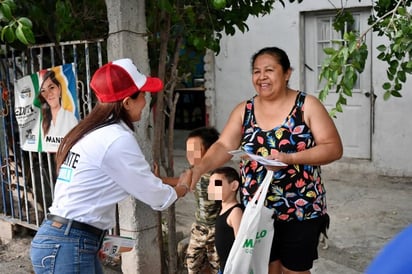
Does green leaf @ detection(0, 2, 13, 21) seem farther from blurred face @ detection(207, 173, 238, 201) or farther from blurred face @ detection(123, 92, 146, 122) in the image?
blurred face @ detection(207, 173, 238, 201)

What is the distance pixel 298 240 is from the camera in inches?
115

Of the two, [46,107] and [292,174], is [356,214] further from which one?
[46,107]

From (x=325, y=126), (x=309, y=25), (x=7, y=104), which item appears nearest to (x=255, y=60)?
(x=325, y=126)

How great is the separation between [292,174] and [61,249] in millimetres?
1249

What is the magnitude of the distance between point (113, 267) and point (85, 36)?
1838mm

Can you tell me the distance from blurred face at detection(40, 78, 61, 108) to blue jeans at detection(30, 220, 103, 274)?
1638 millimetres

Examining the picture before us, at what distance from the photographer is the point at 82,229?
96.4 inches

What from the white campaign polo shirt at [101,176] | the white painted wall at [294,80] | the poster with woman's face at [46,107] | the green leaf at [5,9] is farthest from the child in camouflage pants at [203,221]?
the white painted wall at [294,80]

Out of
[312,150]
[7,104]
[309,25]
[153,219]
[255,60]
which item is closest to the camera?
[312,150]

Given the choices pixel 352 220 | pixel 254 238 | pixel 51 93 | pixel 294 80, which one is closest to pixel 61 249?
pixel 254 238

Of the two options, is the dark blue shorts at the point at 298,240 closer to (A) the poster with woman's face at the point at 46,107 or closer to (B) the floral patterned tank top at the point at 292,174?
(B) the floral patterned tank top at the point at 292,174

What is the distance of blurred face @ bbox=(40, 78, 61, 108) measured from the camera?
3912 mm

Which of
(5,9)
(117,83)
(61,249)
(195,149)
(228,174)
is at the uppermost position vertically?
(5,9)

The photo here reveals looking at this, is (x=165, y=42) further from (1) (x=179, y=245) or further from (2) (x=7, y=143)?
(2) (x=7, y=143)
